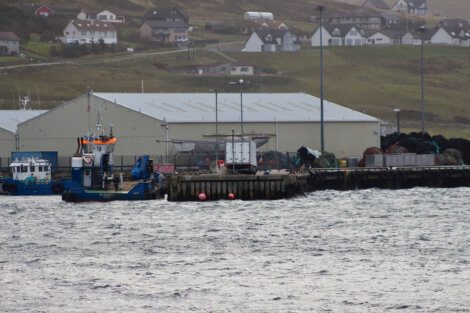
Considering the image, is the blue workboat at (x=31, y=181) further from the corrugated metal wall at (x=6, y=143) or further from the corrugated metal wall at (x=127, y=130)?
the corrugated metal wall at (x=6, y=143)

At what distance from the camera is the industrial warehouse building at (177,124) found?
117 metres

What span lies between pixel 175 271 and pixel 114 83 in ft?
453

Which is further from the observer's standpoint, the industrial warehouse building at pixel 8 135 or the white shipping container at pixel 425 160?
the industrial warehouse building at pixel 8 135

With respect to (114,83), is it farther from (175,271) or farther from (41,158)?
(175,271)

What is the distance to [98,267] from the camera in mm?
57250

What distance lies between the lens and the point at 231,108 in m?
128

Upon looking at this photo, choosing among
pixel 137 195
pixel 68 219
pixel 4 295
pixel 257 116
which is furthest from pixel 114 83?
pixel 4 295

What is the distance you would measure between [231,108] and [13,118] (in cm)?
1954

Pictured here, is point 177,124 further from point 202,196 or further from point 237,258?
point 237,258

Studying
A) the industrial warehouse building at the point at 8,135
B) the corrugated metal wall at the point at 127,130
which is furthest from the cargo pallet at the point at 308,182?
the industrial warehouse building at the point at 8,135

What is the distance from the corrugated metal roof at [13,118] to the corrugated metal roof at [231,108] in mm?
7998

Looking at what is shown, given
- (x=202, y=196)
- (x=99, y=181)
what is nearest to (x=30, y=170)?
(x=99, y=181)

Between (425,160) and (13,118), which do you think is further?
(13,118)

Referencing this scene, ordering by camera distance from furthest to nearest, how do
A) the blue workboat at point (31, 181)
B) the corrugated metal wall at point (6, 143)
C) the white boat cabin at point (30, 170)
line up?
the corrugated metal wall at point (6, 143), the white boat cabin at point (30, 170), the blue workboat at point (31, 181)
